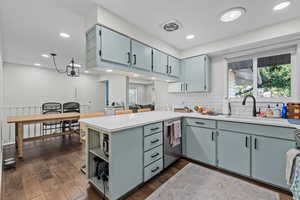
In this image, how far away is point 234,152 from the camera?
1941mm

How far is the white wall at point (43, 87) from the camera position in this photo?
448cm

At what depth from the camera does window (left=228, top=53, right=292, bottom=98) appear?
2219 millimetres

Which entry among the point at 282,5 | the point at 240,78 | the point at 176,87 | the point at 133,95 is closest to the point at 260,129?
the point at 240,78

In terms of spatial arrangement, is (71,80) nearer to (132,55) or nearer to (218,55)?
(132,55)

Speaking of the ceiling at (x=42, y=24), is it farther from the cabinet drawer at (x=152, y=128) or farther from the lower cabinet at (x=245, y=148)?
the lower cabinet at (x=245, y=148)

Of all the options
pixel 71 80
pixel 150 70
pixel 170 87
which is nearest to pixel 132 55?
pixel 150 70

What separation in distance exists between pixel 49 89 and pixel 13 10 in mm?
4337

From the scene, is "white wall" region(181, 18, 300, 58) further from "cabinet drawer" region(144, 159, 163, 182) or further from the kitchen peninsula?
"cabinet drawer" region(144, 159, 163, 182)

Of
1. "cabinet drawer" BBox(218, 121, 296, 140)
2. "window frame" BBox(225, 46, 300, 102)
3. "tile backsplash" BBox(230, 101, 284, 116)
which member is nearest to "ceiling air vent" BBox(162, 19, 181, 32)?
"window frame" BBox(225, 46, 300, 102)

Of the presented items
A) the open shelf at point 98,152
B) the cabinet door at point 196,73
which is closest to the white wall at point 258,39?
the cabinet door at point 196,73

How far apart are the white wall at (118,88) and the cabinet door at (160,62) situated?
3037 millimetres

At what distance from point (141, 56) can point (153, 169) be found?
71.1 inches

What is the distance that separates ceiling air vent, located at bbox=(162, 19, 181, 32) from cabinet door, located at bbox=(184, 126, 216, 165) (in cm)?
180

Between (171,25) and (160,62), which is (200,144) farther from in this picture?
(171,25)
